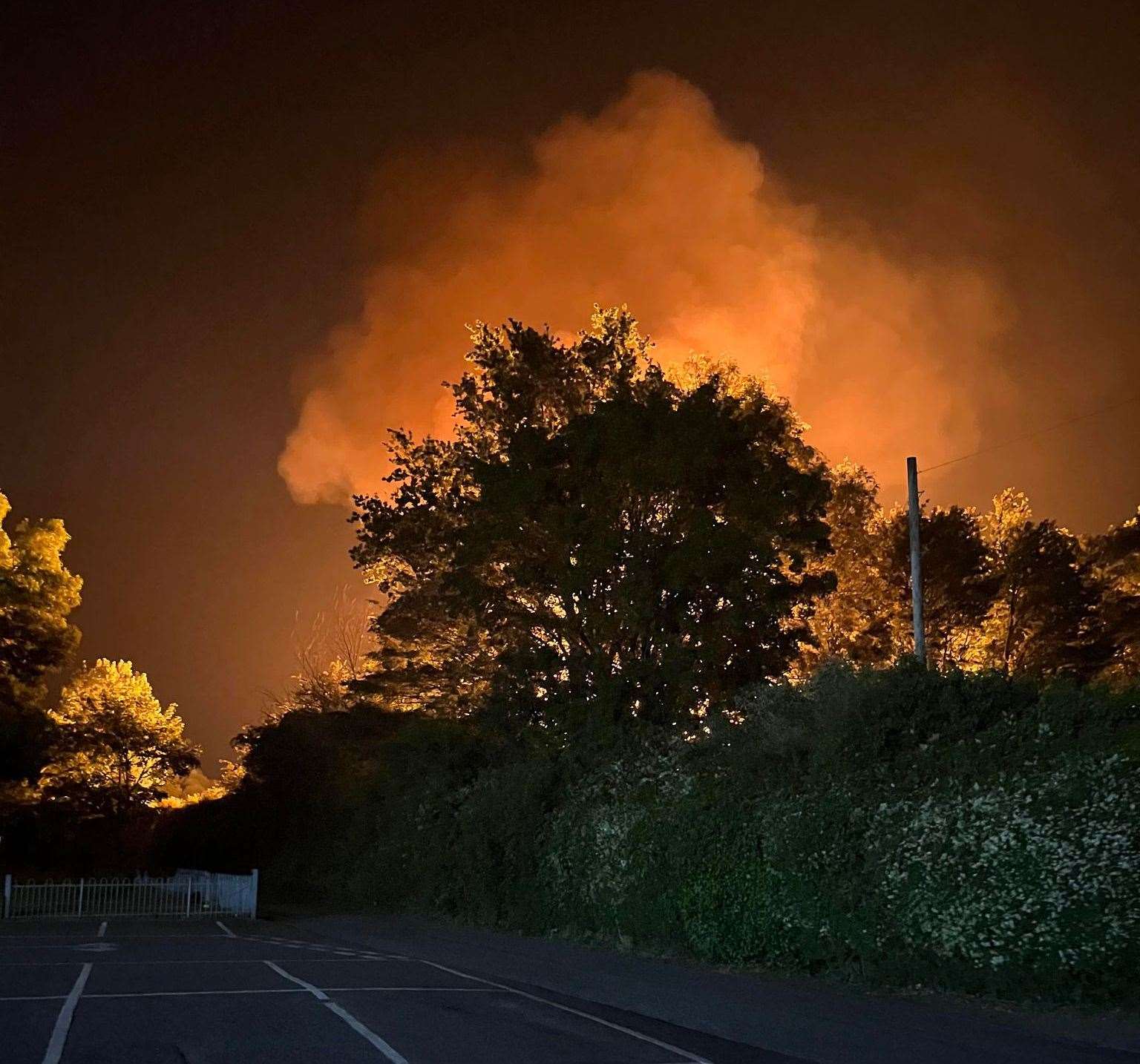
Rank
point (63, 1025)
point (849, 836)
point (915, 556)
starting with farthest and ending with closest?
point (915, 556) → point (849, 836) → point (63, 1025)

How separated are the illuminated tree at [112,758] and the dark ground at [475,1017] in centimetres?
3071

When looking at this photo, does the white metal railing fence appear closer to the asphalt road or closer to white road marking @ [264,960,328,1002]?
the asphalt road

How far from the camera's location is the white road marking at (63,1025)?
418 inches

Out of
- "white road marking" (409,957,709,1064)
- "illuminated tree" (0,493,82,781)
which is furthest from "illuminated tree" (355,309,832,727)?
"illuminated tree" (0,493,82,781)

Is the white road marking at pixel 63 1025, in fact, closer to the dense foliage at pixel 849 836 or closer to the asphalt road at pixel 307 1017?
the asphalt road at pixel 307 1017

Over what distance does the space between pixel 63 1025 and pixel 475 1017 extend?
3.68m

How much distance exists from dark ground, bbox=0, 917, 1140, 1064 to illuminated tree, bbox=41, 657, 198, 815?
1209 inches

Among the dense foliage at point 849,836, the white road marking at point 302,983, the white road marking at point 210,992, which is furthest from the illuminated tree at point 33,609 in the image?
the white road marking at point 210,992

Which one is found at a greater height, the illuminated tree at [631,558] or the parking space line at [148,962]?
the illuminated tree at [631,558]

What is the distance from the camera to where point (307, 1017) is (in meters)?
12.8

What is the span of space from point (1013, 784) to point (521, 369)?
2410cm

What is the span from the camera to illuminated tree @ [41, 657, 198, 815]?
50250mm

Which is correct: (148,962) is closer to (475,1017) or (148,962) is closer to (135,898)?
Answer: (475,1017)

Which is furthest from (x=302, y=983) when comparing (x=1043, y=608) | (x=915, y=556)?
(x=1043, y=608)
